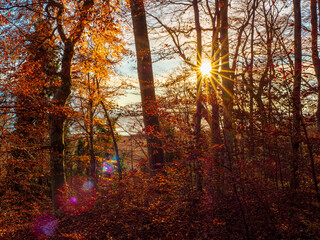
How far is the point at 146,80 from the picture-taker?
29.3 ft

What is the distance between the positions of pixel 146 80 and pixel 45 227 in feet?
21.2

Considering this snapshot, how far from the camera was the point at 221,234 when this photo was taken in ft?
17.2

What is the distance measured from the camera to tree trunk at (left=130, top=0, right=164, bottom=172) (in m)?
8.20

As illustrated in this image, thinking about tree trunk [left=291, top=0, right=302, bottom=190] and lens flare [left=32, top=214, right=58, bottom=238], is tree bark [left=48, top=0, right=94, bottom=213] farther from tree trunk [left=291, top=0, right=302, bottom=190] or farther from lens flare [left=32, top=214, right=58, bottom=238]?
tree trunk [left=291, top=0, right=302, bottom=190]

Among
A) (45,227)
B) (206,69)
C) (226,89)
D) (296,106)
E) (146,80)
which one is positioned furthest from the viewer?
(206,69)

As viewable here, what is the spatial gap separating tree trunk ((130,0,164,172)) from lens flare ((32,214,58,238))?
4.00 metres

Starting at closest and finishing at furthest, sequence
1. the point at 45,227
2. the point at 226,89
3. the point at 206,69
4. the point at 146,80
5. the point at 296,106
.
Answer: the point at 296,106
the point at 226,89
the point at 45,227
the point at 146,80
the point at 206,69

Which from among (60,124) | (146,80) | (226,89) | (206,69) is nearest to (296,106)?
(226,89)

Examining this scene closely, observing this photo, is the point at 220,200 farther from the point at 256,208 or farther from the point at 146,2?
the point at 146,2

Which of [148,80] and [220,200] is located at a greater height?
[148,80]

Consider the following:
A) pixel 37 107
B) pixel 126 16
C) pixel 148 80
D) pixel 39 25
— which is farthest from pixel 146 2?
pixel 37 107

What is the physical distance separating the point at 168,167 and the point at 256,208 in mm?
2722

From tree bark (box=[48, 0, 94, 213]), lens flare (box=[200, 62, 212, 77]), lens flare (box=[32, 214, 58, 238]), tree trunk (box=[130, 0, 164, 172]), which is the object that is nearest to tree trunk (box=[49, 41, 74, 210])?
tree bark (box=[48, 0, 94, 213])

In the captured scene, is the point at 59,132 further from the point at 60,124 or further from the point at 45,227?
the point at 45,227
